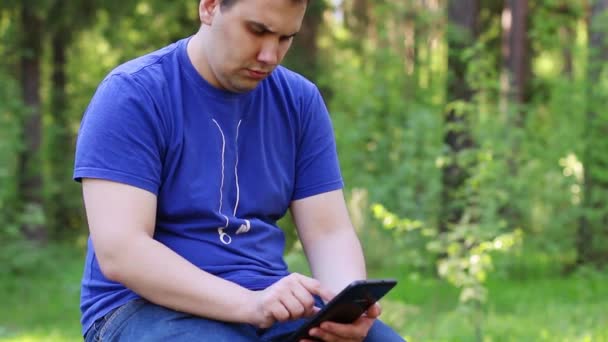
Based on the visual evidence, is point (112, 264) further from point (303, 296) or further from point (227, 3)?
point (227, 3)

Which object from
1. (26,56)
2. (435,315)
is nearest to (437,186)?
(435,315)

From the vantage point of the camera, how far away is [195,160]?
2801mm

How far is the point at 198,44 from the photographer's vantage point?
289 centimetres

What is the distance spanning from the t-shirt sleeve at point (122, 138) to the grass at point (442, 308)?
265 centimetres

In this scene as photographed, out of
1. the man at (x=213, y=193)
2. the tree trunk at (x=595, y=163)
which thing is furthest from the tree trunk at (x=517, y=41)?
the man at (x=213, y=193)

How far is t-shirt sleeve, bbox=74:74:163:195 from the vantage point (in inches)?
104

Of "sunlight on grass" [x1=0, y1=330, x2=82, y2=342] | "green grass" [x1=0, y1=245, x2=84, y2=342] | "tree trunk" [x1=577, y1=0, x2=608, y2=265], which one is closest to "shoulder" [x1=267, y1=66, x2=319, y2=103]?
"sunlight on grass" [x1=0, y1=330, x2=82, y2=342]

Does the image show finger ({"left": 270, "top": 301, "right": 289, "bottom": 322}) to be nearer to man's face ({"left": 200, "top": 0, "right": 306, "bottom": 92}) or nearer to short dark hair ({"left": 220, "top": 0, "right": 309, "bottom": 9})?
man's face ({"left": 200, "top": 0, "right": 306, "bottom": 92})

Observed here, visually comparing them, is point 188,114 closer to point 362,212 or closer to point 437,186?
point 362,212

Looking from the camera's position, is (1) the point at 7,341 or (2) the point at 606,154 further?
(2) the point at 606,154

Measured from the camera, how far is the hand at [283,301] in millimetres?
2559

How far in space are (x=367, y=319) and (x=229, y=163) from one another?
56 centimetres

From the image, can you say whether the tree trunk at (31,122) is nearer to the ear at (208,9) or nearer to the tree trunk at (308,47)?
the tree trunk at (308,47)

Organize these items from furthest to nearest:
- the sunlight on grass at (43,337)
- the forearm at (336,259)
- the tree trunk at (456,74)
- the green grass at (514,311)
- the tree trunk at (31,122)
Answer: the tree trunk at (31,122) → the tree trunk at (456,74) → the sunlight on grass at (43,337) → the green grass at (514,311) → the forearm at (336,259)
